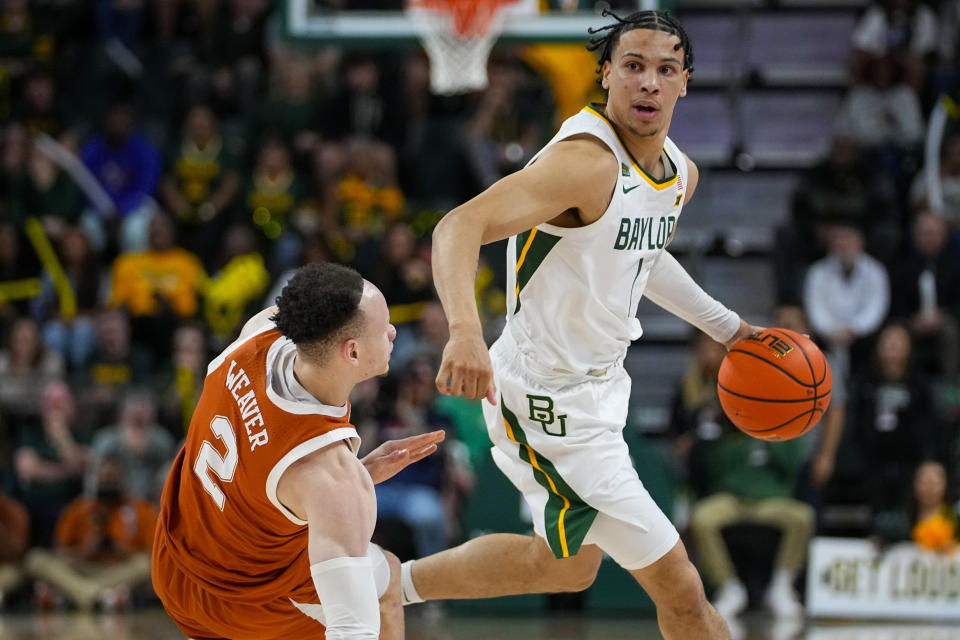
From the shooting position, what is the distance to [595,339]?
4.12 meters

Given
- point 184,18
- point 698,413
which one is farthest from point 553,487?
point 184,18

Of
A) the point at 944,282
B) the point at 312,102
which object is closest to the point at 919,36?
the point at 944,282

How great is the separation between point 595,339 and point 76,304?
6628 mm

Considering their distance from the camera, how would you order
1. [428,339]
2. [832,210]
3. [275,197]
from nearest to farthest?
[428,339]
[832,210]
[275,197]

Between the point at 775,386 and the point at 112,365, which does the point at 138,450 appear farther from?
the point at 775,386

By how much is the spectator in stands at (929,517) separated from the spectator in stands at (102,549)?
15.1 feet

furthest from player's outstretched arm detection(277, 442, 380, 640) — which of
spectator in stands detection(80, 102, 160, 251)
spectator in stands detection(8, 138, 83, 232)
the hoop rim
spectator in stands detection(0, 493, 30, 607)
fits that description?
spectator in stands detection(8, 138, 83, 232)

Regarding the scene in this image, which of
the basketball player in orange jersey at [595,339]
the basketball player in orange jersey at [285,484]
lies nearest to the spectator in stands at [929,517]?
the basketball player in orange jersey at [595,339]

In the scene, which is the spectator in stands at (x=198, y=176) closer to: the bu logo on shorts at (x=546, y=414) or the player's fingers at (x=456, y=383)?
the bu logo on shorts at (x=546, y=414)

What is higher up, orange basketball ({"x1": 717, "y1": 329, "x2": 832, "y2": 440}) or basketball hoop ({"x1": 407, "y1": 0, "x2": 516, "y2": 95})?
basketball hoop ({"x1": 407, "y1": 0, "x2": 516, "y2": 95})

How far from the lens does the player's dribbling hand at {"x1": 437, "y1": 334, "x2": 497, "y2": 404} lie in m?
3.01

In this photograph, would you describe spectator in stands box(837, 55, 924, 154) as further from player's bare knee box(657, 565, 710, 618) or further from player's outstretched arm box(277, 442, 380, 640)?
player's outstretched arm box(277, 442, 380, 640)

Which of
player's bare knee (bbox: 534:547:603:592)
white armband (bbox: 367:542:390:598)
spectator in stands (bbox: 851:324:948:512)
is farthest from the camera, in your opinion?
spectator in stands (bbox: 851:324:948:512)

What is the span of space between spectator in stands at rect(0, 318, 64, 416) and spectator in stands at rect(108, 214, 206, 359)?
2.11 ft
